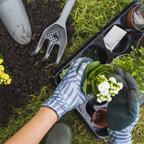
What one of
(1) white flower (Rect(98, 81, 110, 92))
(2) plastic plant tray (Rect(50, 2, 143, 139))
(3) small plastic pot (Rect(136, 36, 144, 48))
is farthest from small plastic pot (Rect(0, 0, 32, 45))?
(1) white flower (Rect(98, 81, 110, 92))

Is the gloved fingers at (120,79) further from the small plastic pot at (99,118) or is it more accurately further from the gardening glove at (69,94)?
the small plastic pot at (99,118)

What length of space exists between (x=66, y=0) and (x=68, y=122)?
0.49 metres

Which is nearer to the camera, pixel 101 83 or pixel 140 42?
pixel 101 83

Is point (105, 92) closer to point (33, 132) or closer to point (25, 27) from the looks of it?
point (33, 132)

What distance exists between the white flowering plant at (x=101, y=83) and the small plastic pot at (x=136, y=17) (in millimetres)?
372

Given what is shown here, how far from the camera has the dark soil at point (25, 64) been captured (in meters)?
1.77

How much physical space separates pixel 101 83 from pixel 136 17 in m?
0.53

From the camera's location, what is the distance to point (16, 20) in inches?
68.2

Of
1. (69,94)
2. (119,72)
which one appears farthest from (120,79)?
(69,94)

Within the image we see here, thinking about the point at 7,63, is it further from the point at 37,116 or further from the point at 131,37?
the point at 131,37

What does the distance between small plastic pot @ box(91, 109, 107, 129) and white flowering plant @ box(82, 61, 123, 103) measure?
11.1 inches

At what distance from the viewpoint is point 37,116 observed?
1.50 m

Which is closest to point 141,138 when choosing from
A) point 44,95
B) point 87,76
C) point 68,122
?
point 68,122

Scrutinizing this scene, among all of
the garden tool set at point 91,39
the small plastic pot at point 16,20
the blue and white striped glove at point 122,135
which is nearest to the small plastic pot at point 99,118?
the garden tool set at point 91,39
